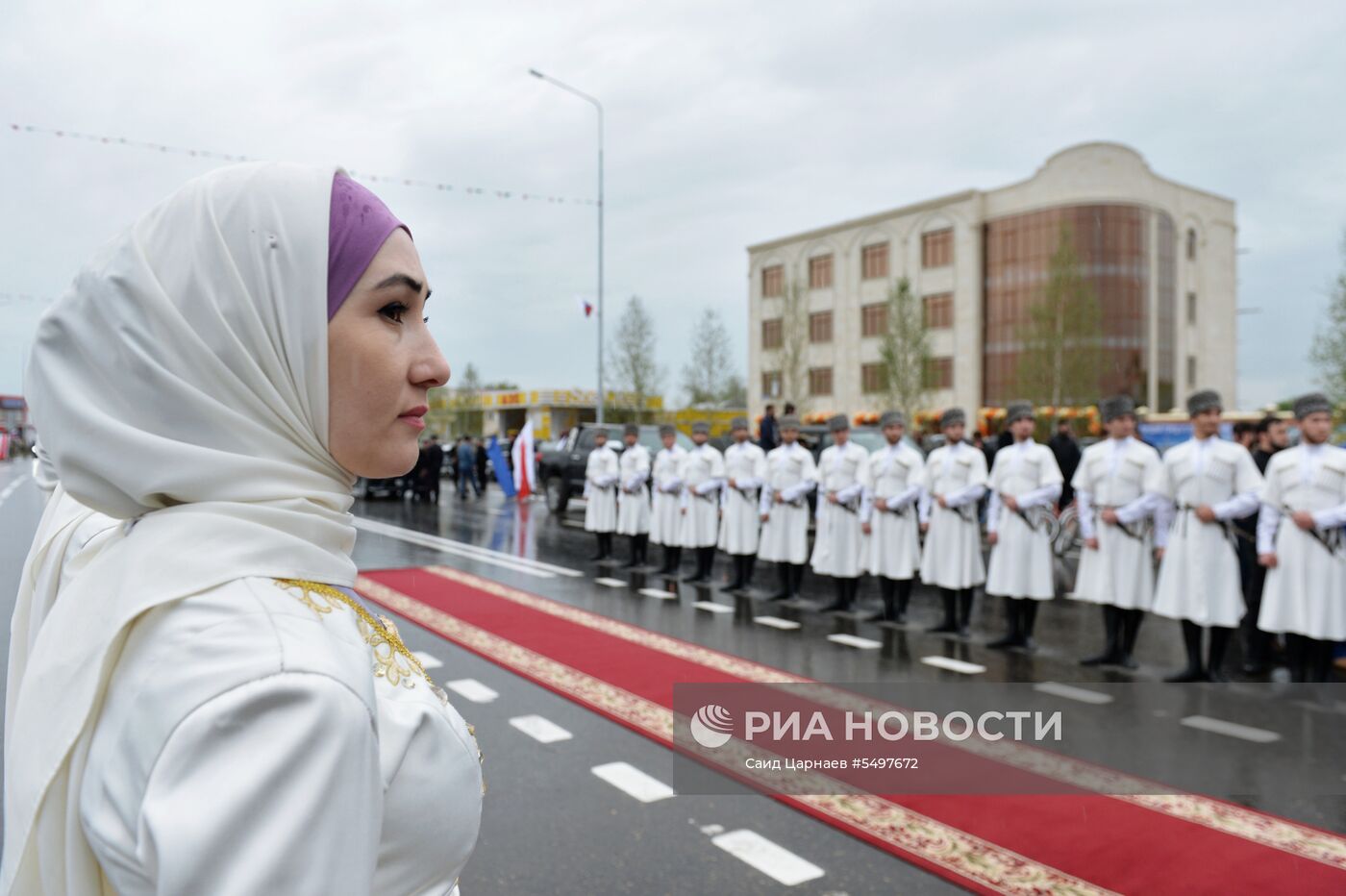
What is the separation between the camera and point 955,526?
847 cm

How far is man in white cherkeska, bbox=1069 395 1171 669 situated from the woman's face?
7005 millimetres

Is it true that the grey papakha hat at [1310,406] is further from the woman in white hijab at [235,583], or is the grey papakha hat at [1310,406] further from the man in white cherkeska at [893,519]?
the woman in white hijab at [235,583]

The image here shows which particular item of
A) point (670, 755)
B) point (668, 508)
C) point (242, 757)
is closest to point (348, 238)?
point (242, 757)

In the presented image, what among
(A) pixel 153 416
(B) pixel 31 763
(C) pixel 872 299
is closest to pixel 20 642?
(B) pixel 31 763

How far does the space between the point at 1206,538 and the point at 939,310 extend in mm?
39121

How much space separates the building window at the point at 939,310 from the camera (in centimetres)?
4362

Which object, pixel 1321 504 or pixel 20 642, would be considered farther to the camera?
pixel 1321 504

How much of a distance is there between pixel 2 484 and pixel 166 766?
3003 cm

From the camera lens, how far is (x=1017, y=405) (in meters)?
8.23

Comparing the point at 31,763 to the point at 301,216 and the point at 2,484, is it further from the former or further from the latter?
the point at 2,484

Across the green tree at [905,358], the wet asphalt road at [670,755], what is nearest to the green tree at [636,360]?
the green tree at [905,358]

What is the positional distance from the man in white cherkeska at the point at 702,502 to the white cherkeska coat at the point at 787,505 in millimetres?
975

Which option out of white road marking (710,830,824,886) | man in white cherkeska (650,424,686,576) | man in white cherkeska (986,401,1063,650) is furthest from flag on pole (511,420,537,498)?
white road marking (710,830,824,886)

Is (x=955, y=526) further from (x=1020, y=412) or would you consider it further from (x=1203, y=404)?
(x=1203, y=404)
